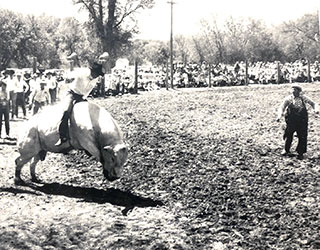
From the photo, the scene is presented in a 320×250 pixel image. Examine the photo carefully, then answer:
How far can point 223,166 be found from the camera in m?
9.55

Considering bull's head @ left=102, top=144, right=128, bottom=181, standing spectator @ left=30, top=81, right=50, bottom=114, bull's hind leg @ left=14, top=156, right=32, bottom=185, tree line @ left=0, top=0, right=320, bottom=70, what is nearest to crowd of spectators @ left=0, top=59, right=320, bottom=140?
tree line @ left=0, top=0, right=320, bottom=70

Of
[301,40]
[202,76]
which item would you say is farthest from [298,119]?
[301,40]

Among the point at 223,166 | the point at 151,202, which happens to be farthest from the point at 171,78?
the point at 151,202

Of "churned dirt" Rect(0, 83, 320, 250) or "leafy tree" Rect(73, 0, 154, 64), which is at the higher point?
"leafy tree" Rect(73, 0, 154, 64)

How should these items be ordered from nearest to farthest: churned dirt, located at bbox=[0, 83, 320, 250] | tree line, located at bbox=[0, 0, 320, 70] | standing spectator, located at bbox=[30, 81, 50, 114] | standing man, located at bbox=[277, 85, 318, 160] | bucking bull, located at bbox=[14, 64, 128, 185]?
churned dirt, located at bbox=[0, 83, 320, 250], bucking bull, located at bbox=[14, 64, 128, 185], standing man, located at bbox=[277, 85, 318, 160], standing spectator, located at bbox=[30, 81, 50, 114], tree line, located at bbox=[0, 0, 320, 70]

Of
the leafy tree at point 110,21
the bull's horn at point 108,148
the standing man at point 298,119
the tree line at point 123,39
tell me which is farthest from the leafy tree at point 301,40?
the bull's horn at point 108,148

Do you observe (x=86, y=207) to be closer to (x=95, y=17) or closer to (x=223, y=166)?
(x=223, y=166)

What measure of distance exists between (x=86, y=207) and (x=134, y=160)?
10.1 feet

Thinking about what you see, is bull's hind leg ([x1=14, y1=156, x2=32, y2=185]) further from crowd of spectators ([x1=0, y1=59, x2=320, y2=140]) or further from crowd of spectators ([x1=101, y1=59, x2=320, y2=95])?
crowd of spectators ([x1=101, y1=59, x2=320, y2=95])

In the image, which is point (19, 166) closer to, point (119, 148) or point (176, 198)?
point (119, 148)

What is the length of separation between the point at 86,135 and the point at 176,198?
1.72m

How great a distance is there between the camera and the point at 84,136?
8227 millimetres

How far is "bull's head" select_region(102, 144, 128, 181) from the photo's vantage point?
7988 mm

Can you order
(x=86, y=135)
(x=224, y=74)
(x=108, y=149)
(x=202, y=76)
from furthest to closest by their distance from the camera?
(x=224, y=74) < (x=202, y=76) < (x=86, y=135) < (x=108, y=149)
